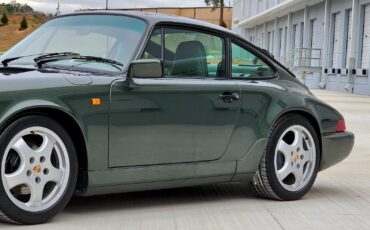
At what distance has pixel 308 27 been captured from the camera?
36.3m

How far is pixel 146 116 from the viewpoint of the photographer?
4.98m

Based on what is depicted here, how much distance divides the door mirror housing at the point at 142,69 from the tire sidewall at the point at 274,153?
4.26 ft

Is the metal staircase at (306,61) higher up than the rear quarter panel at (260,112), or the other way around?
the rear quarter panel at (260,112)

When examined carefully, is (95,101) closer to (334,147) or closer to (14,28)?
(334,147)

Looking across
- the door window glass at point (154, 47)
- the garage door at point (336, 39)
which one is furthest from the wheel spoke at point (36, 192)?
the garage door at point (336, 39)

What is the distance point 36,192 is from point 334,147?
2791 mm

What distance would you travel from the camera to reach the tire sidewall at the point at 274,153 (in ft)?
18.9

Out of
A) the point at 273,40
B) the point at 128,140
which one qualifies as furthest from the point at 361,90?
the point at 128,140

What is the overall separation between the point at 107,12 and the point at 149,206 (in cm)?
155

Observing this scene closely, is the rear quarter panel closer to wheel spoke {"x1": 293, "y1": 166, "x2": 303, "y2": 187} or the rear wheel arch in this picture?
wheel spoke {"x1": 293, "y1": 166, "x2": 303, "y2": 187}

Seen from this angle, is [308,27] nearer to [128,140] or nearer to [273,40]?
[273,40]

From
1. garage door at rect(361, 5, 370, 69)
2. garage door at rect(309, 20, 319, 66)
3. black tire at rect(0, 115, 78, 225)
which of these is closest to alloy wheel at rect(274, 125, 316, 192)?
black tire at rect(0, 115, 78, 225)

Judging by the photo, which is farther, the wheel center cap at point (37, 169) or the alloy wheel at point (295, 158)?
the alloy wheel at point (295, 158)

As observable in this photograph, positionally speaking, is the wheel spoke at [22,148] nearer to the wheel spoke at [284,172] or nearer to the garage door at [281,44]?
the wheel spoke at [284,172]
